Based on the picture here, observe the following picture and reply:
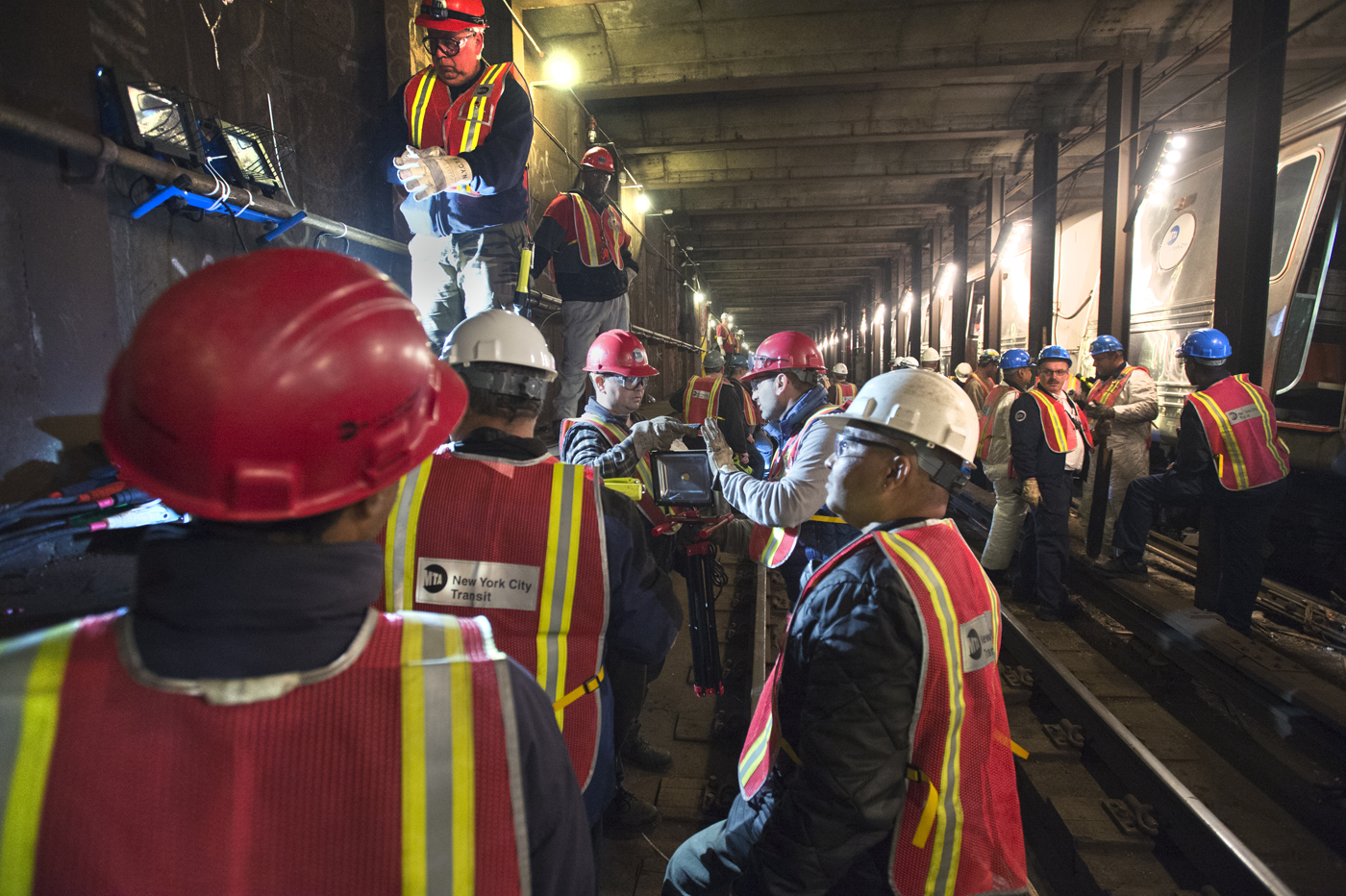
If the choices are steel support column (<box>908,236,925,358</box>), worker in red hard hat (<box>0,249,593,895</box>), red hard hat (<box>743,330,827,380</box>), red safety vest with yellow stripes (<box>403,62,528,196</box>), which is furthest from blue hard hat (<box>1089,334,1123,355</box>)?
steel support column (<box>908,236,925,358</box>)

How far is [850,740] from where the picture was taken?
152 cm

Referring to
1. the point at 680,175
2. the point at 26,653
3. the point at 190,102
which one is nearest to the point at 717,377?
the point at 190,102

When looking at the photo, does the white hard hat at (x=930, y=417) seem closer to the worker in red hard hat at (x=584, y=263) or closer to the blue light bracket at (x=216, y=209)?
the blue light bracket at (x=216, y=209)

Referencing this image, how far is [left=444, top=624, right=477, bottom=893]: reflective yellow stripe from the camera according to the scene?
2.72 feet

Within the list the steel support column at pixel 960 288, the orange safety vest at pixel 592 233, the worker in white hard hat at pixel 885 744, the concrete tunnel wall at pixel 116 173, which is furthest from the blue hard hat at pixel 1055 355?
the steel support column at pixel 960 288

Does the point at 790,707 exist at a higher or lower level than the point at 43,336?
lower

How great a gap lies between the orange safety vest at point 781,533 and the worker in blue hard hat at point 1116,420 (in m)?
5.77

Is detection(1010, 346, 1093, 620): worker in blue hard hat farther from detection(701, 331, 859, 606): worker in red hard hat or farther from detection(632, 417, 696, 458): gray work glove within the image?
detection(632, 417, 696, 458): gray work glove

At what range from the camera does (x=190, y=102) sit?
314cm

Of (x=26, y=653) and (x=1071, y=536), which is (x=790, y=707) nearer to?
(x=26, y=653)

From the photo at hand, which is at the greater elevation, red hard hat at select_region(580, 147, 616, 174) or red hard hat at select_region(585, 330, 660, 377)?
red hard hat at select_region(580, 147, 616, 174)

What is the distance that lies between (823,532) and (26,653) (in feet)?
12.1

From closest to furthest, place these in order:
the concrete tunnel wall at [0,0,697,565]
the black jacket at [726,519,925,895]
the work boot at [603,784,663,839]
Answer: the black jacket at [726,519,925,895] → the concrete tunnel wall at [0,0,697,565] → the work boot at [603,784,663,839]

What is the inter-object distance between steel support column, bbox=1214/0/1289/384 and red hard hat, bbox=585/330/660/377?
19.4ft
